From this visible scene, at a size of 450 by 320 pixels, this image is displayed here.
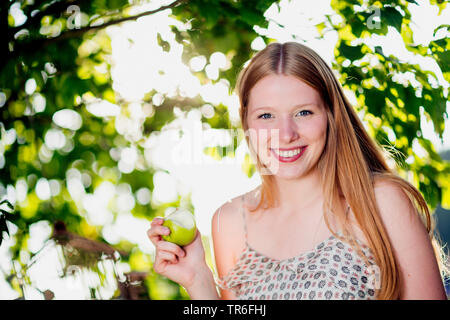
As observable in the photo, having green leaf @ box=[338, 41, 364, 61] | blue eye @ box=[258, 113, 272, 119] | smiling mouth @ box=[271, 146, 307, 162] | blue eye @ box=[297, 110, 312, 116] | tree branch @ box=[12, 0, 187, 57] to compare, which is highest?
tree branch @ box=[12, 0, 187, 57]

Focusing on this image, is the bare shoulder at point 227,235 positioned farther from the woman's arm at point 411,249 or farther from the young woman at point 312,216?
the woman's arm at point 411,249

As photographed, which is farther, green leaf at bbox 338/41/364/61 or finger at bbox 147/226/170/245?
green leaf at bbox 338/41/364/61

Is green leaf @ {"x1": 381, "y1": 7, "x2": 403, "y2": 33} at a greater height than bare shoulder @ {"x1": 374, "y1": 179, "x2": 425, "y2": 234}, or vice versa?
green leaf @ {"x1": 381, "y1": 7, "x2": 403, "y2": 33}

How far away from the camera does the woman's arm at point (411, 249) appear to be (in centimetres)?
175

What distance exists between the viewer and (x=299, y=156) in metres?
1.92

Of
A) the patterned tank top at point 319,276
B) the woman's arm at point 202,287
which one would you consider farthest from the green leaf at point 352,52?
the woman's arm at point 202,287

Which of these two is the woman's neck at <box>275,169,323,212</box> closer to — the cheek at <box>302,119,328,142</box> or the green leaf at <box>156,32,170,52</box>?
the cheek at <box>302,119,328,142</box>

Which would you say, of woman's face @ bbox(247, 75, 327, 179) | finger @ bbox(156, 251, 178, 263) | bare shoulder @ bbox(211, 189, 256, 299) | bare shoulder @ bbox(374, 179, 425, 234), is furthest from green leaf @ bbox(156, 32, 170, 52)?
bare shoulder @ bbox(374, 179, 425, 234)

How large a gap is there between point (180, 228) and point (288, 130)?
1.69 ft

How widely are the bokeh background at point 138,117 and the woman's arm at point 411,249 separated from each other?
1.20 feet

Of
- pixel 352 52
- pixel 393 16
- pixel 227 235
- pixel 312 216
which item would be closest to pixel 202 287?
pixel 227 235

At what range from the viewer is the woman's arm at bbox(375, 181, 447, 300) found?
5.75 ft

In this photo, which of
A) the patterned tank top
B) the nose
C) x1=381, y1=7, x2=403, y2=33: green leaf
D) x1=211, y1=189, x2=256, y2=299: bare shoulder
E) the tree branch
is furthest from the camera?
the tree branch

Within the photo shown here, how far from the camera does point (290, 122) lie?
188cm
